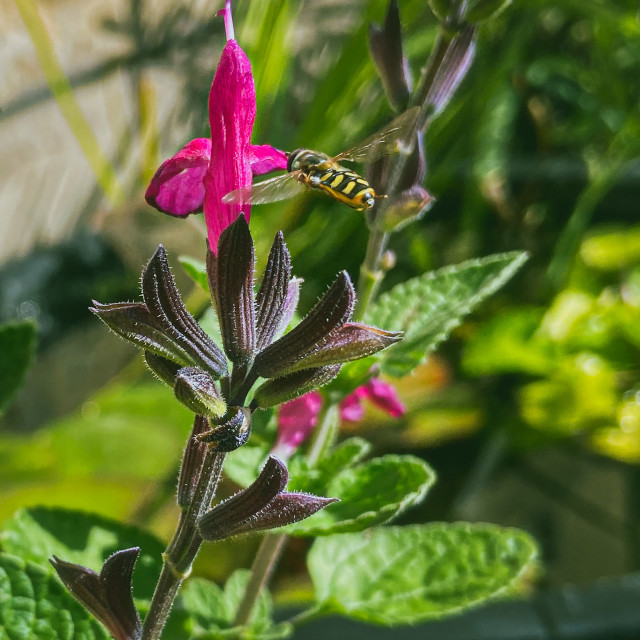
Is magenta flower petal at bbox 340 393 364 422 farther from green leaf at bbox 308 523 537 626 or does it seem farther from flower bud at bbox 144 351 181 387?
flower bud at bbox 144 351 181 387

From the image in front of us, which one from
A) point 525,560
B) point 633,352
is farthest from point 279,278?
point 633,352

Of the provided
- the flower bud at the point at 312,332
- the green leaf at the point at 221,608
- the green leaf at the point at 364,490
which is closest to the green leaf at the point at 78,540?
the green leaf at the point at 221,608

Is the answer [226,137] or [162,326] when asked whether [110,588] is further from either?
[226,137]

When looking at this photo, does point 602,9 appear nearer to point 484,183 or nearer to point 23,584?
point 484,183

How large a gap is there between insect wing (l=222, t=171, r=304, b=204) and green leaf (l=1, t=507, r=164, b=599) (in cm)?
29

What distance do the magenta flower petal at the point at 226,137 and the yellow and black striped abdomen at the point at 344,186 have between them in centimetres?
5

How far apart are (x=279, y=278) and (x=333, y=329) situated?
0.13 feet

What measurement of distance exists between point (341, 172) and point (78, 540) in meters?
0.32

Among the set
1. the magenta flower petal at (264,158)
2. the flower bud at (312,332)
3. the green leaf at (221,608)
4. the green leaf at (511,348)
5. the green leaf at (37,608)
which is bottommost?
the green leaf at (511,348)

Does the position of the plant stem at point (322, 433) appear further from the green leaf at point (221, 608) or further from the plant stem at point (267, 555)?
the green leaf at point (221, 608)

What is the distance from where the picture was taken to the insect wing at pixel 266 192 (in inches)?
14.3

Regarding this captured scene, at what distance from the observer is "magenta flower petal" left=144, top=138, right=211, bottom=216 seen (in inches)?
15.1

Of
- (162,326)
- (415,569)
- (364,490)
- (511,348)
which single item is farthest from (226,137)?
(511,348)

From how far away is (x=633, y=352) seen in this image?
1305 mm
